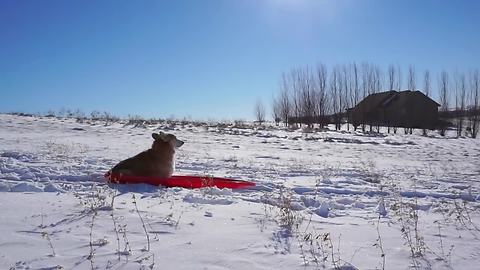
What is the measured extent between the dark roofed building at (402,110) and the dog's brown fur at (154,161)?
137ft

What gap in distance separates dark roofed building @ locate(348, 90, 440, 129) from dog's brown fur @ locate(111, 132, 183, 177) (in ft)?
137

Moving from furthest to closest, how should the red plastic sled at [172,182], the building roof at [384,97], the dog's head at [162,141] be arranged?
the building roof at [384,97]
the dog's head at [162,141]
the red plastic sled at [172,182]

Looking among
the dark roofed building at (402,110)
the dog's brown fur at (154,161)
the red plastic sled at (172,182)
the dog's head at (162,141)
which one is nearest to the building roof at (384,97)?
the dark roofed building at (402,110)

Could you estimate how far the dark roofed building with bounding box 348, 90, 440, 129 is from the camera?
1893 inches

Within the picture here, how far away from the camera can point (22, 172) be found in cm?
756

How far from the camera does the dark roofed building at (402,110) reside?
48094 millimetres

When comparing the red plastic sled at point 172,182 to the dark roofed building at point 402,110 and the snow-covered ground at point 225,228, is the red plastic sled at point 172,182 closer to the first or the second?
the snow-covered ground at point 225,228

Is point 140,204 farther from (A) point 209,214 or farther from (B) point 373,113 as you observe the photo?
(B) point 373,113

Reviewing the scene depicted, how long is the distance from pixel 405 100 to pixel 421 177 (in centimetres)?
4350

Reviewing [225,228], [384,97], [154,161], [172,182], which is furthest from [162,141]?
[384,97]

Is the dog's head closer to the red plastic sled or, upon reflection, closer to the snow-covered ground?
the red plastic sled

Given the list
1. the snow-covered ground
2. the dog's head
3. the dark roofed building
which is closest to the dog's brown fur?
the dog's head

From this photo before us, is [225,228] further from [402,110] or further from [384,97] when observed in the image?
[402,110]

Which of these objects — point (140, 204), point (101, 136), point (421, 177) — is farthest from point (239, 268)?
point (101, 136)
